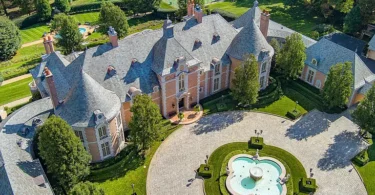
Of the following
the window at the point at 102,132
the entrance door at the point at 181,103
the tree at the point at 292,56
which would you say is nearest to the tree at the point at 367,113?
the tree at the point at 292,56

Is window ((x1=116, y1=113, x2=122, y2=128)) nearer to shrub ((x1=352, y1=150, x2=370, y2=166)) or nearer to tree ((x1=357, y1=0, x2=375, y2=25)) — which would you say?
shrub ((x1=352, y1=150, x2=370, y2=166))

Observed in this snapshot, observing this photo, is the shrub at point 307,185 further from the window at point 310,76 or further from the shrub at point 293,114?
the window at point 310,76

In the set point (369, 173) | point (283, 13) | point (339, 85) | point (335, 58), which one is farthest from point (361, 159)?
point (283, 13)

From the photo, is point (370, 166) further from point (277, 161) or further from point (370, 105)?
point (277, 161)

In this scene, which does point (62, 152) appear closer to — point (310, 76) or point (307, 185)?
point (307, 185)

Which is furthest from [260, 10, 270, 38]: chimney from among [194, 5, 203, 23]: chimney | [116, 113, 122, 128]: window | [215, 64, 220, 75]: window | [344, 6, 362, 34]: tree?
[116, 113, 122, 128]: window
